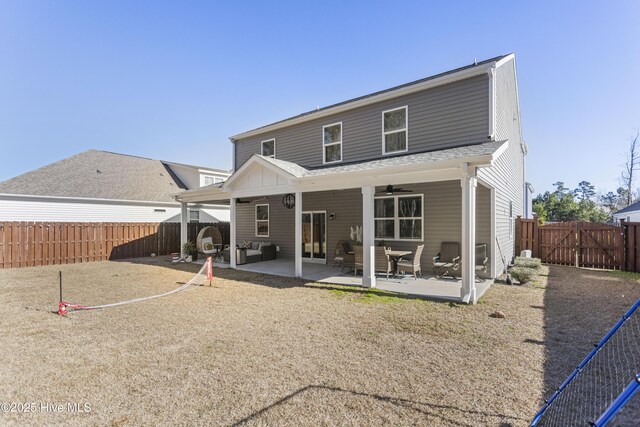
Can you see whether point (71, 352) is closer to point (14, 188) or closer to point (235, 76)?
point (235, 76)

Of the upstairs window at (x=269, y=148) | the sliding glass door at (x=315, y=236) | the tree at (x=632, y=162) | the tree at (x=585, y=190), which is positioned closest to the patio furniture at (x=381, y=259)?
the sliding glass door at (x=315, y=236)

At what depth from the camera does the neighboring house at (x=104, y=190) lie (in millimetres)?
14648

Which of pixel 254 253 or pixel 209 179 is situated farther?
pixel 209 179

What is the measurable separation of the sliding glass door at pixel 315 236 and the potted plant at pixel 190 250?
5.35 metres

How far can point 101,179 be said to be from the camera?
1752 cm

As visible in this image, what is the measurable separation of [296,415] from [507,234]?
1169 cm

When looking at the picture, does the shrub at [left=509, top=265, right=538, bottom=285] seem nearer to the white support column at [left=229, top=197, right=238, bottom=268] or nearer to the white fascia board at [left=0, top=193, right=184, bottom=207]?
the white support column at [left=229, top=197, right=238, bottom=268]

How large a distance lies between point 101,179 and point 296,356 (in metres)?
18.9

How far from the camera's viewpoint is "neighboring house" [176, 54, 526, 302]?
25.5 feet

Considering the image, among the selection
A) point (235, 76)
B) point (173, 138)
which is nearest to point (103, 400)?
point (235, 76)

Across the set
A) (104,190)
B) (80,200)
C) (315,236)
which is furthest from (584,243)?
(80,200)

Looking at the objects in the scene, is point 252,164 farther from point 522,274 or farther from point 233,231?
point 522,274

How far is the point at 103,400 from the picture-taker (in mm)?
3074

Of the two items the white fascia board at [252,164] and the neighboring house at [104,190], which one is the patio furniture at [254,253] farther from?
the neighboring house at [104,190]
